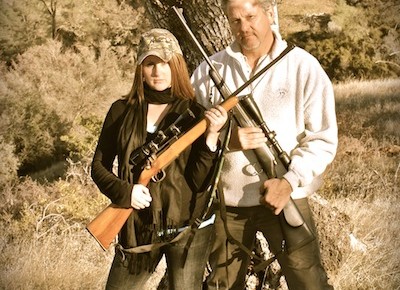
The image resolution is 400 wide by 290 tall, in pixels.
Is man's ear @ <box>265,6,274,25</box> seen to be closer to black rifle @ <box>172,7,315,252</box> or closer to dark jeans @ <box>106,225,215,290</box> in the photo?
black rifle @ <box>172,7,315,252</box>

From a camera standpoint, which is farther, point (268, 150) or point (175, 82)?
point (268, 150)

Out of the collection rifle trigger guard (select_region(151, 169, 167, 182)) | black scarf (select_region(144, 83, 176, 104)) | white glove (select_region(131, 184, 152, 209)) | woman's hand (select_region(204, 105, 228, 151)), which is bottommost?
white glove (select_region(131, 184, 152, 209))

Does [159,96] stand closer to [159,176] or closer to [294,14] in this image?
[159,176]

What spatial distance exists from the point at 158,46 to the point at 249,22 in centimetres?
45

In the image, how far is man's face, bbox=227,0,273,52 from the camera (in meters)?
2.75

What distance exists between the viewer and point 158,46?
266 centimetres

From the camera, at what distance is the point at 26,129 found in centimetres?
1209

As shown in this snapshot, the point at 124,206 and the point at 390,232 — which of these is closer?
the point at 124,206

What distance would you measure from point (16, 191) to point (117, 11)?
691 cm

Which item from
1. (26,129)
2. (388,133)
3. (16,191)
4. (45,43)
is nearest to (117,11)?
(45,43)

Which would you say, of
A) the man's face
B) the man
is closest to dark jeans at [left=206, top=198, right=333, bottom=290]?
the man

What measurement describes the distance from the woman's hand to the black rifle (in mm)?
159

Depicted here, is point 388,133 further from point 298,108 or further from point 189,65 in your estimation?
point 298,108

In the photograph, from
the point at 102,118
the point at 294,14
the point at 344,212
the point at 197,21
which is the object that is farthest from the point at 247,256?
the point at 294,14
